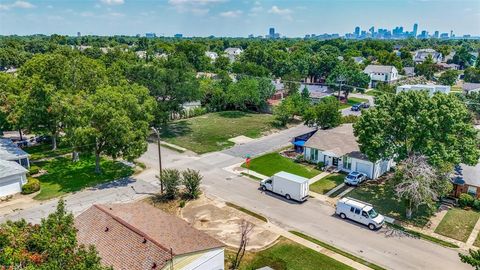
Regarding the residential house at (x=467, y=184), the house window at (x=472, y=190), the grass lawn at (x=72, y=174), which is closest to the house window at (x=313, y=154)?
the residential house at (x=467, y=184)

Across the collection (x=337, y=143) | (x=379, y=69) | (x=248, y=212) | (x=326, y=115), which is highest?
(x=379, y=69)

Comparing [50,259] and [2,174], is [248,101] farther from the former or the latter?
[50,259]

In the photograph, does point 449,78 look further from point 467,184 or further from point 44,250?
point 44,250

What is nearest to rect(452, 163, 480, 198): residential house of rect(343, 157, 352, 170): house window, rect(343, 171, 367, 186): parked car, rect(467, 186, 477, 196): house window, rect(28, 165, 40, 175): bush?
rect(467, 186, 477, 196): house window

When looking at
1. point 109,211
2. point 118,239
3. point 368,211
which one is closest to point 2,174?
point 109,211

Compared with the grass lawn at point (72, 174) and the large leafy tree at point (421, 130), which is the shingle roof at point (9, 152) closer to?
the grass lawn at point (72, 174)

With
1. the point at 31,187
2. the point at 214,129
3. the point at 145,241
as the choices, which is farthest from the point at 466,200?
the point at 31,187
